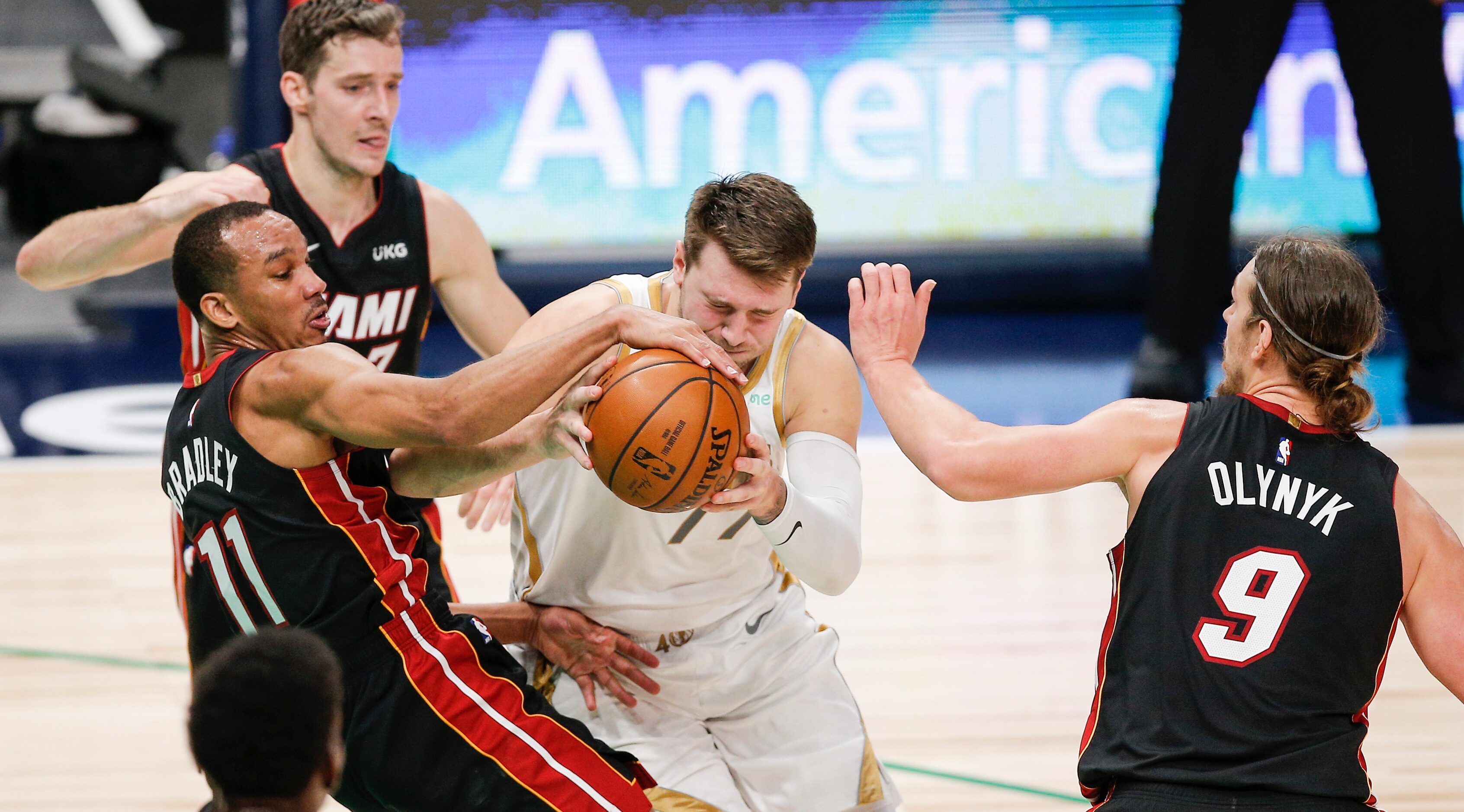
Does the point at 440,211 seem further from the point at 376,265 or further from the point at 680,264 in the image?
the point at 680,264

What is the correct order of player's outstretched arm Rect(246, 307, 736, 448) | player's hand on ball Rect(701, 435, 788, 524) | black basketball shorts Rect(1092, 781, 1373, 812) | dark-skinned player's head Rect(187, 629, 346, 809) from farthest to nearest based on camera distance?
player's hand on ball Rect(701, 435, 788, 524)
player's outstretched arm Rect(246, 307, 736, 448)
black basketball shorts Rect(1092, 781, 1373, 812)
dark-skinned player's head Rect(187, 629, 346, 809)

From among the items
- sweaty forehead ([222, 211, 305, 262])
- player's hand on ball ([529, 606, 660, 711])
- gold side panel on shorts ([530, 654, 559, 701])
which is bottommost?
gold side panel on shorts ([530, 654, 559, 701])

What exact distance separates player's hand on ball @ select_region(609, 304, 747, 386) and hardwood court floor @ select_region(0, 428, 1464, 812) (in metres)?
1.81

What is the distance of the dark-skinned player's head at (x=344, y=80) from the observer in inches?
167

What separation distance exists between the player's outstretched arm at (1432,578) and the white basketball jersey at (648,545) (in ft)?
4.61

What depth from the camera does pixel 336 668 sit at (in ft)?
7.62

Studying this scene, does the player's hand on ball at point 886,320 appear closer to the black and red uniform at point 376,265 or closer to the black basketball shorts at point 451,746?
the black basketball shorts at point 451,746

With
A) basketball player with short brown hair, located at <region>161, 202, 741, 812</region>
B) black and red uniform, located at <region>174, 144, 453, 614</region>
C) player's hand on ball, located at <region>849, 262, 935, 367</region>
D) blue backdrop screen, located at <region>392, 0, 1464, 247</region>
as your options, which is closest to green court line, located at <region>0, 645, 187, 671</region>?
black and red uniform, located at <region>174, 144, 453, 614</region>

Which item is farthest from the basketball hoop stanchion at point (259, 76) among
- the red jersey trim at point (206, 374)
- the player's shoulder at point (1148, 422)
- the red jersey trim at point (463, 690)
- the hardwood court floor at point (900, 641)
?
the player's shoulder at point (1148, 422)

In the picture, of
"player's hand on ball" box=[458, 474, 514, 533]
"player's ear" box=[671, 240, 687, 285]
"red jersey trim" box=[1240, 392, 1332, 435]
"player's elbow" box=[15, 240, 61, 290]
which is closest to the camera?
"red jersey trim" box=[1240, 392, 1332, 435]

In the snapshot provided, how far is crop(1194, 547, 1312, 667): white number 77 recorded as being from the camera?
8.87ft

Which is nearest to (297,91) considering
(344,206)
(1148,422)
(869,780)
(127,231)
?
(344,206)

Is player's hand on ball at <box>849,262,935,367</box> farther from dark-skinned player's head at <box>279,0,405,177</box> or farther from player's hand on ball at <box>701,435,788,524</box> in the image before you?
dark-skinned player's head at <box>279,0,405,177</box>

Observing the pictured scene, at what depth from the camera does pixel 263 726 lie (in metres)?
2.18
